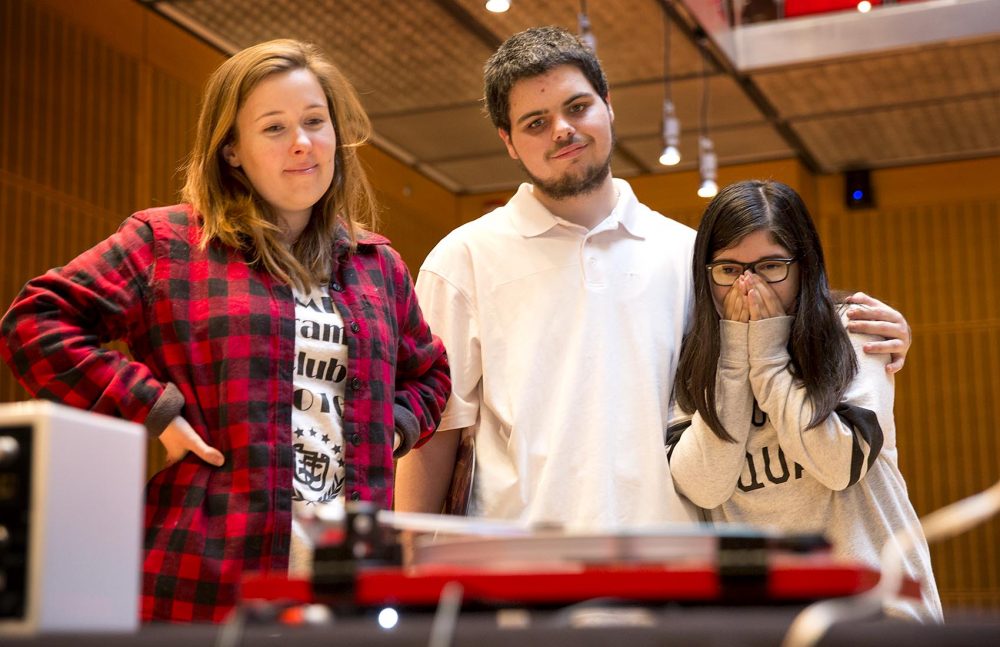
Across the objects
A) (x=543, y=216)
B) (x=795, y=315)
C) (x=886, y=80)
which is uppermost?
(x=886, y=80)

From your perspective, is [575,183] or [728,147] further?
[728,147]

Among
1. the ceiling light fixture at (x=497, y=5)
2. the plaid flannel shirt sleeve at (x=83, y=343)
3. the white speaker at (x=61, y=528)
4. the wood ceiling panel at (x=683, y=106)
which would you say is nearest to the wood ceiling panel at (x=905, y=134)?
the wood ceiling panel at (x=683, y=106)

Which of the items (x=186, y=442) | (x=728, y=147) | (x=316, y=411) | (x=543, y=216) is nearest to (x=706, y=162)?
(x=728, y=147)

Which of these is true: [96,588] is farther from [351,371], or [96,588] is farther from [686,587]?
[351,371]

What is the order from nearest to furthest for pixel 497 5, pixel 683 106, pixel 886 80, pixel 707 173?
1. pixel 497 5
2. pixel 707 173
3. pixel 886 80
4. pixel 683 106

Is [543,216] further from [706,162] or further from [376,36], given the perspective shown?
[706,162]

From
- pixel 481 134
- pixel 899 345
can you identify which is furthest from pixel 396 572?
pixel 481 134

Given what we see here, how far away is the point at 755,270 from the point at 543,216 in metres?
0.45

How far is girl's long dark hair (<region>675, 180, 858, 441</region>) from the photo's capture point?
203 cm

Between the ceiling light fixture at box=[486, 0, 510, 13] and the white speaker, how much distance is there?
452 cm

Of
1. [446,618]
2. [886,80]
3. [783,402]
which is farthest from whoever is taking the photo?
[886,80]

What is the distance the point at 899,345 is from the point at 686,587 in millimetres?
1339

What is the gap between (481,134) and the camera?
23.1ft

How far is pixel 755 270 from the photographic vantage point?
211 cm
